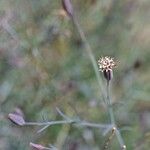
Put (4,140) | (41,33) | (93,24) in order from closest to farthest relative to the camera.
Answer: (4,140)
(41,33)
(93,24)

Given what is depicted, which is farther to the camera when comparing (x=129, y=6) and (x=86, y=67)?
(x=129, y=6)

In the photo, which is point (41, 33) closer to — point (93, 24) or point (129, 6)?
point (93, 24)

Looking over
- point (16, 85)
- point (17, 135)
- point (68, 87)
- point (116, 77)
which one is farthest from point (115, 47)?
point (17, 135)

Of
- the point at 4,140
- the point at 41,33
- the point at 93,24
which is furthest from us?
the point at 93,24

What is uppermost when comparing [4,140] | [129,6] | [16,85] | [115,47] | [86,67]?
[129,6]

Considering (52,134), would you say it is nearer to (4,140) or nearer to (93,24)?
(4,140)

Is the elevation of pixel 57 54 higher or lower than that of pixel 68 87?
higher

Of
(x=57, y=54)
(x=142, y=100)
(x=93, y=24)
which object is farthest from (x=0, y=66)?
(x=142, y=100)
